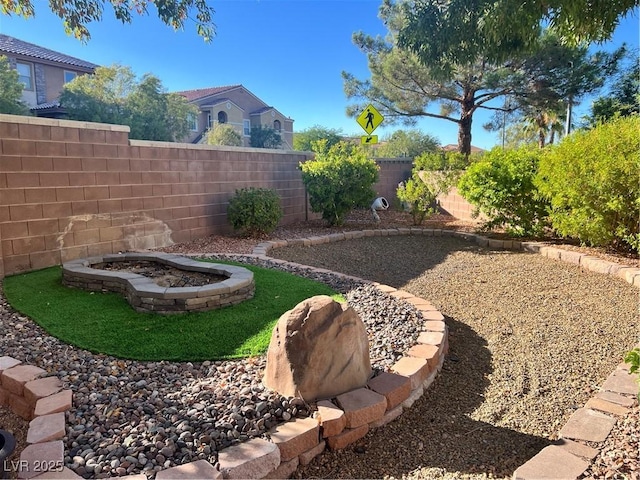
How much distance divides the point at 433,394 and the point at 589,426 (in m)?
0.97

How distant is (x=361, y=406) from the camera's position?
2525 mm

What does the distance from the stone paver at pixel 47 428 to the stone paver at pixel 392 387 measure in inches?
66.8

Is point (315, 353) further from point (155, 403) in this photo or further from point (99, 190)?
point (99, 190)

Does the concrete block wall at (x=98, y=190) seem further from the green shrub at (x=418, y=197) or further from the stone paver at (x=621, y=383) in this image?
the stone paver at (x=621, y=383)

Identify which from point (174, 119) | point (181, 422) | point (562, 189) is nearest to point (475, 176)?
point (562, 189)

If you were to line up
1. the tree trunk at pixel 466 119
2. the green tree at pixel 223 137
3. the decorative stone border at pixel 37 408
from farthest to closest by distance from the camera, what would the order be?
1. the green tree at pixel 223 137
2. the tree trunk at pixel 466 119
3. the decorative stone border at pixel 37 408

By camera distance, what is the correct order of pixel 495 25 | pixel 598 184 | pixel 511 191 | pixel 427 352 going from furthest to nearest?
pixel 511 191
pixel 598 184
pixel 495 25
pixel 427 352

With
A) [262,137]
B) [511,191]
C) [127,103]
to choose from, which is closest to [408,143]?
[262,137]

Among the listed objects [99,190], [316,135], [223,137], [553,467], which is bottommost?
[553,467]

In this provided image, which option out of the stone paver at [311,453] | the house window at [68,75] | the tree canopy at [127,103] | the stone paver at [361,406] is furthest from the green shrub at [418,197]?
the house window at [68,75]

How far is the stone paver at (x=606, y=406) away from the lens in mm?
2457

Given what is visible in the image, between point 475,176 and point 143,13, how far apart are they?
5.90 metres

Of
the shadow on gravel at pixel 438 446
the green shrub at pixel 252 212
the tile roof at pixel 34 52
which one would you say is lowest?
the shadow on gravel at pixel 438 446

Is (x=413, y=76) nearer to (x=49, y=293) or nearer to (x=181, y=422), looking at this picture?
(x=49, y=293)
